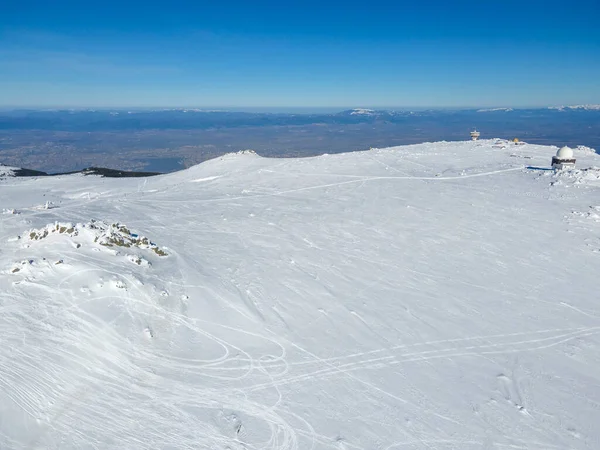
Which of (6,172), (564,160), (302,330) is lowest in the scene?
(302,330)

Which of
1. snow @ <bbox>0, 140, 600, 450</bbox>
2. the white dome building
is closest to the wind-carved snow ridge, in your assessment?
the white dome building

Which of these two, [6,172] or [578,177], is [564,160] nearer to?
[578,177]

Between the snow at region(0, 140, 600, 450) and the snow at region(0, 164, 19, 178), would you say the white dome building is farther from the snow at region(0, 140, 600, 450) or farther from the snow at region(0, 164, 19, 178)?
the snow at region(0, 164, 19, 178)

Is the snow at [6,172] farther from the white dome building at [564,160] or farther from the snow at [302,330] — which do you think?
the white dome building at [564,160]

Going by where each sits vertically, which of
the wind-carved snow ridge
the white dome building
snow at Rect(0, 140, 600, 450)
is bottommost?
snow at Rect(0, 140, 600, 450)

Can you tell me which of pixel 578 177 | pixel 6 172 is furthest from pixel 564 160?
pixel 6 172

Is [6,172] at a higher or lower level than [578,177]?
higher

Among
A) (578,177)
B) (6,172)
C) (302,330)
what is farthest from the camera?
(6,172)

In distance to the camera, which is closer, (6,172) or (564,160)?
(564,160)
